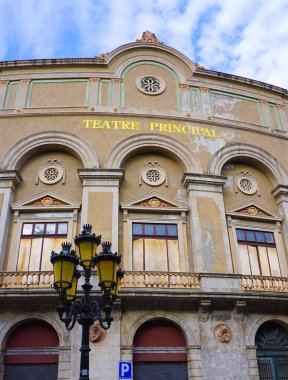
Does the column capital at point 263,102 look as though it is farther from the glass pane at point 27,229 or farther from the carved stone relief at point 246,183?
the glass pane at point 27,229

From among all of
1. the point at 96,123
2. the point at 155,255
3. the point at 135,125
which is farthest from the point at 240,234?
the point at 96,123

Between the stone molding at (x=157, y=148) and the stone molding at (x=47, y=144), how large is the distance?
103 cm

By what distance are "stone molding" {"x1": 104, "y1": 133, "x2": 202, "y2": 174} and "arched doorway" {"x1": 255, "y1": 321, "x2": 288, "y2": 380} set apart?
284 inches

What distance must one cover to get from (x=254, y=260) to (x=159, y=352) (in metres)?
5.89

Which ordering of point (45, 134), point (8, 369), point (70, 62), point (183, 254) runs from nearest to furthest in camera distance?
1. point (8, 369)
2. point (183, 254)
3. point (45, 134)
4. point (70, 62)

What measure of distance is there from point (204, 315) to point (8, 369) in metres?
7.27

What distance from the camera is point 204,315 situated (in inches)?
601

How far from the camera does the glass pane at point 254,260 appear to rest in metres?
17.7

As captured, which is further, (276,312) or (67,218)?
(67,218)

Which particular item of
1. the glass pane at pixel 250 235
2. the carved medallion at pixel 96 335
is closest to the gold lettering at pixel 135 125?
the glass pane at pixel 250 235

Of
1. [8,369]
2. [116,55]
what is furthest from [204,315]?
[116,55]

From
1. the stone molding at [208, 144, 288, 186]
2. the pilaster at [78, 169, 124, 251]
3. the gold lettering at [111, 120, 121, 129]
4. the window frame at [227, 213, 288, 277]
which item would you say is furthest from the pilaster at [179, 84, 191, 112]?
the window frame at [227, 213, 288, 277]

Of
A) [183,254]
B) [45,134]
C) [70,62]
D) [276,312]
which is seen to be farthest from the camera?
[70,62]

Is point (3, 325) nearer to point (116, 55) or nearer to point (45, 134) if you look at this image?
point (45, 134)
